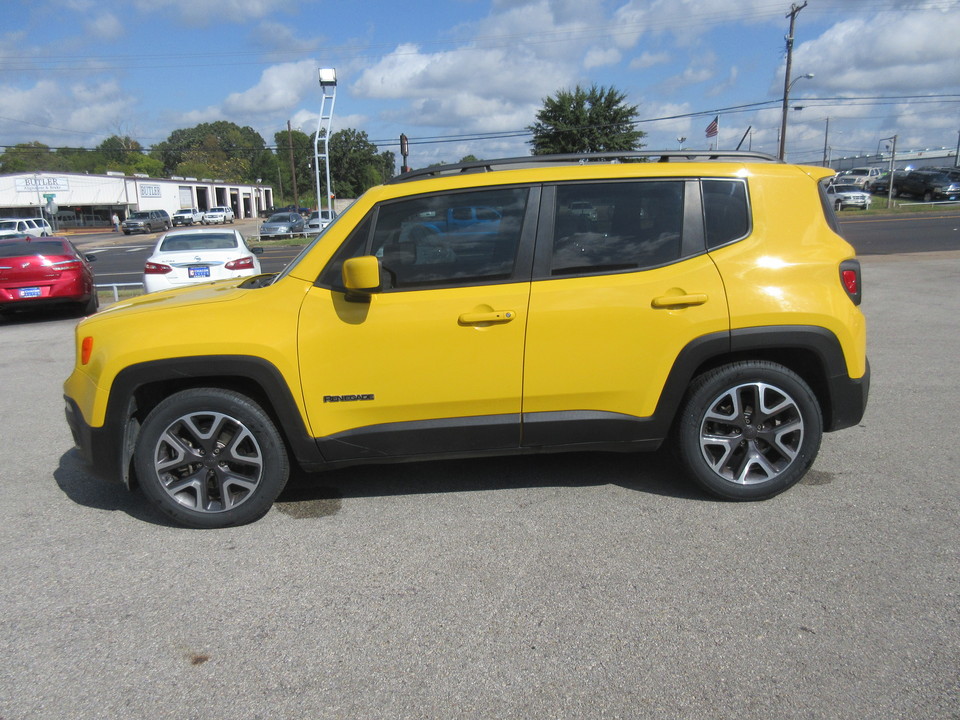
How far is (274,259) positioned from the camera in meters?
27.9

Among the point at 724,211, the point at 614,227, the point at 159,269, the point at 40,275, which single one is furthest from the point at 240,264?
the point at 724,211

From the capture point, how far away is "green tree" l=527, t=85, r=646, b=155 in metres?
49.7

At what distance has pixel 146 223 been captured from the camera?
204 ft

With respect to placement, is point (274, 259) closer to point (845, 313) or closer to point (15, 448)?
point (15, 448)

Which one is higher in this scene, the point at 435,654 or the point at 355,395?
the point at 355,395

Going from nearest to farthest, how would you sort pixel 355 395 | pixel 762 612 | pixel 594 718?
1. pixel 594 718
2. pixel 762 612
3. pixel 355 395

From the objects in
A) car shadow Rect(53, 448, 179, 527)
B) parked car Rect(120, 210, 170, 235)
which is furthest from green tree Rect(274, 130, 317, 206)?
car shadow Rect(53, 448, 179, 527)

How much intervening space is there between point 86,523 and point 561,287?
2953 millimetres

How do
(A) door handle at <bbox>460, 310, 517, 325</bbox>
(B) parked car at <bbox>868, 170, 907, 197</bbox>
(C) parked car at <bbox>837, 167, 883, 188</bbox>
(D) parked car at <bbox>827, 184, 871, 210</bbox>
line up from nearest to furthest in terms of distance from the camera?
(A) door handle at <bbox>460, 310, 517, 325</bbox> → (D) parked car at <bbox>827, 184, 871, 210</bbox> → (B) parked car at <bbox>868, 170, 907, 197</bbox> → (C) parked car at <bbox>837, 167, 883, 188</bbox>

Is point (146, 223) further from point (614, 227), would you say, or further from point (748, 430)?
point (748, 430)

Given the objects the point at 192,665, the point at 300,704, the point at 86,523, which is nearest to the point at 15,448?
the point at 86,523

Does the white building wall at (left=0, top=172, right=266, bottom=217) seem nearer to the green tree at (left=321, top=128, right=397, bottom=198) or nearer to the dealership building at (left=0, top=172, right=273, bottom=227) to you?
the dealership building at (left=0, top=172, right=273, bottom=227)

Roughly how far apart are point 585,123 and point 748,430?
4870cm

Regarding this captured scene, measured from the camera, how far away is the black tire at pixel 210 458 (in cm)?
396
